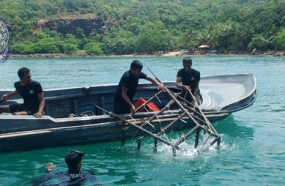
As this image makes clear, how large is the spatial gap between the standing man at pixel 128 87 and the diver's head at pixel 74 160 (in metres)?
3.66

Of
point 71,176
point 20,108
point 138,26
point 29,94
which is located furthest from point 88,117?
point 138,26

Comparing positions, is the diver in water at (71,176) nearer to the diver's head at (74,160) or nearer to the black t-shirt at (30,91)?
the diver's head at (74,160)

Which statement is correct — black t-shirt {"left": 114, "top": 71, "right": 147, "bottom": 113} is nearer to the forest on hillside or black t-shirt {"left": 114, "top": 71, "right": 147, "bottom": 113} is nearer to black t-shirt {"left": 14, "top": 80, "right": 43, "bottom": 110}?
black t-shirt {"left": 14, "top": 80, "right": 43, "bottom": 110}

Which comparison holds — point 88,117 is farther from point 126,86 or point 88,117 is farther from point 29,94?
point 29,94

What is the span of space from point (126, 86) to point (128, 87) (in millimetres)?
99

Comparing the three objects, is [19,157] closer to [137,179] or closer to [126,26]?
[137,179]

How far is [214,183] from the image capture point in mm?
8617

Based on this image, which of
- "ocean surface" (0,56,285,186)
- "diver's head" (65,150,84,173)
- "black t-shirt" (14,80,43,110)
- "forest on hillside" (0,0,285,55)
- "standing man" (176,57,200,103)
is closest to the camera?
"diver's head" (65,150,84,173)

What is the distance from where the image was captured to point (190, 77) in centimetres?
1201

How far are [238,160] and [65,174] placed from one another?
435 cm

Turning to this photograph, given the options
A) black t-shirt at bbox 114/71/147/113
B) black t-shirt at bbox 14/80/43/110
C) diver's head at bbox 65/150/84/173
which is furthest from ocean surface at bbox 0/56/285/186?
diver's head at bbox 65/150/84/173

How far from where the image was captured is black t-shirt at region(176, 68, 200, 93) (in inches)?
472

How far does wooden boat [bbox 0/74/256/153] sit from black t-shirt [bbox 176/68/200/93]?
72 centimetres

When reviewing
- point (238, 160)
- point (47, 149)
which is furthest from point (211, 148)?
point (47, 149)
